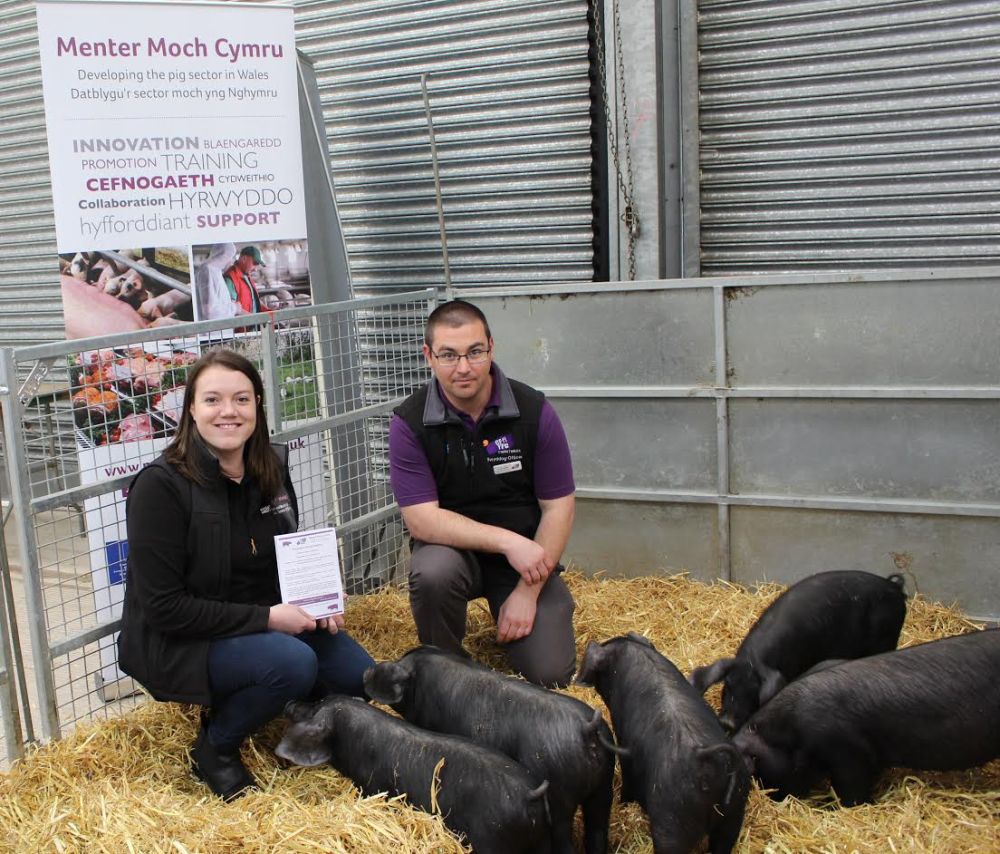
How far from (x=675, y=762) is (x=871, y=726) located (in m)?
0.72

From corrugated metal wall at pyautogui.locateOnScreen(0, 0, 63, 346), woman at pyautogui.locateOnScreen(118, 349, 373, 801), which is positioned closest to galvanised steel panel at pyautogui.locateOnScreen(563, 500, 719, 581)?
woman at pyautogui.locateOnScreen(118, 349, 373, 801)

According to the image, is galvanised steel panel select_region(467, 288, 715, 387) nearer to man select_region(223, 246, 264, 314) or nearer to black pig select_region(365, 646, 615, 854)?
man select_region(223, 246, 264, 314)

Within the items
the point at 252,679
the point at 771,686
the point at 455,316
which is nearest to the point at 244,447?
the point at 252,679

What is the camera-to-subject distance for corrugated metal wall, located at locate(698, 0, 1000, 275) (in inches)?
194

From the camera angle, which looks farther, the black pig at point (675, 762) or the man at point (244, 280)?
the man at point (244, 280)

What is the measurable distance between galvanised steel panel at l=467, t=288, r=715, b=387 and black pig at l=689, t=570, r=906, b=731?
1.35 meters

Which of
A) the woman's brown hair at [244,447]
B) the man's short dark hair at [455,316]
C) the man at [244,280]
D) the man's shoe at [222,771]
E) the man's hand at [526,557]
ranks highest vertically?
the man at [244,280]

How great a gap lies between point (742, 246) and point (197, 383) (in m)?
3.09

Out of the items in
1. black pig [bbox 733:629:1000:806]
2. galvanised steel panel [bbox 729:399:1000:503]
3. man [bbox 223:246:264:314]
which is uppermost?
man [bbox 223:246:264:314]

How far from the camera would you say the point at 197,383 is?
3.47 meters

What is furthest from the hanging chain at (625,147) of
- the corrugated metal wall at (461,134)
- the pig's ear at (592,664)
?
the pig's ear at (592,664)

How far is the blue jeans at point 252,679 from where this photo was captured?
3.40m

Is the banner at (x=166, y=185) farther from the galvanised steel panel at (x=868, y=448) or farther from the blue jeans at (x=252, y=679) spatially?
the galvanised steel panel at (x=868, y=448)

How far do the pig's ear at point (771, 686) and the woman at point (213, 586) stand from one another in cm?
144
